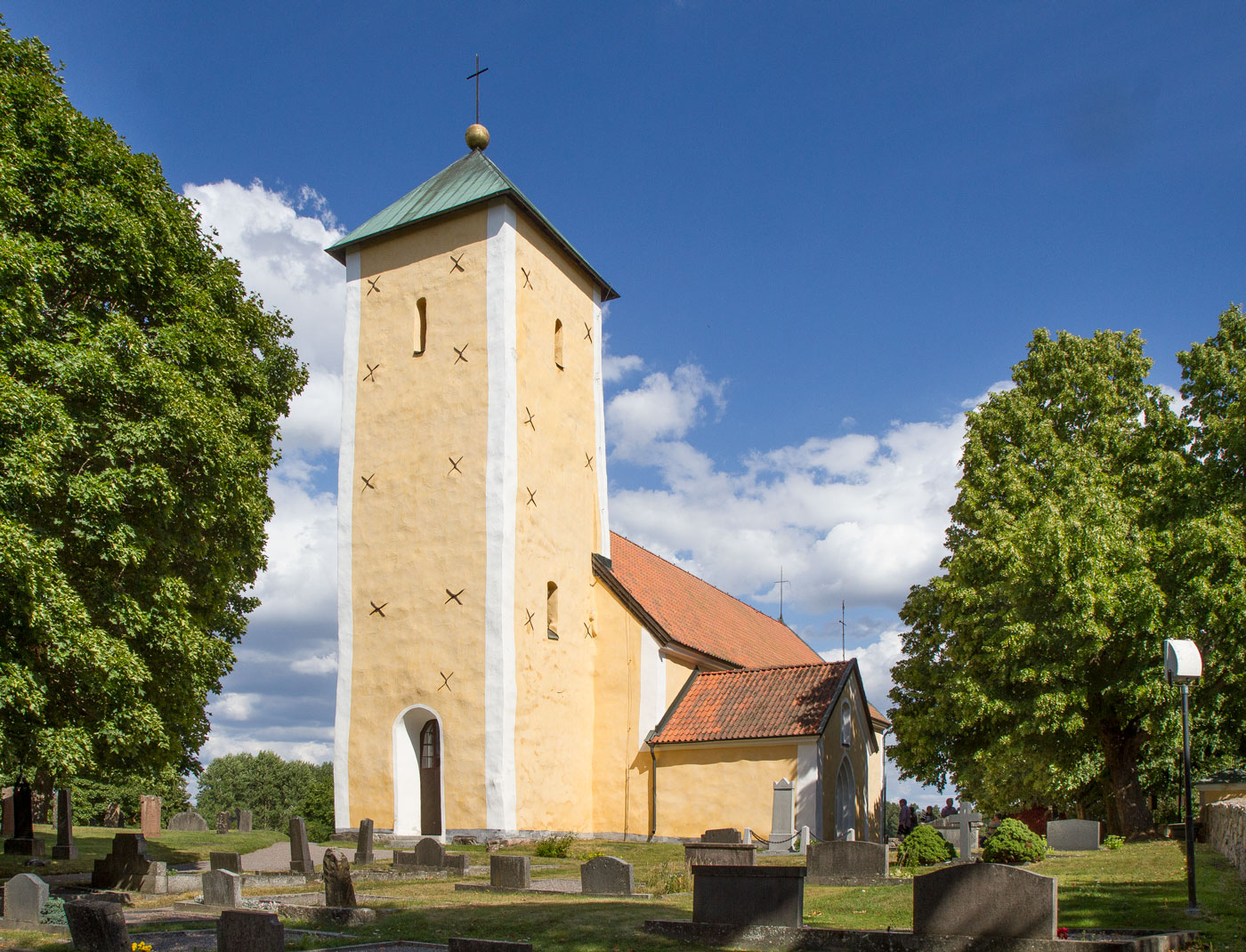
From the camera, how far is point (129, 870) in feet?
46.7

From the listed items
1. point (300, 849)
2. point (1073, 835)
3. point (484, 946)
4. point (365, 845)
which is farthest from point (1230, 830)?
point (300, 849)

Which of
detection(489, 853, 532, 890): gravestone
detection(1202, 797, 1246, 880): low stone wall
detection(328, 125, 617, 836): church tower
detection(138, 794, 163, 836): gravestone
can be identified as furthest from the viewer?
detection(138, 794, 163, 836): gravestone

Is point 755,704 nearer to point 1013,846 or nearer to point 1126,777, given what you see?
point 1126,777

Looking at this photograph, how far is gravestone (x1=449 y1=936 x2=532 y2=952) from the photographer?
6.70 m

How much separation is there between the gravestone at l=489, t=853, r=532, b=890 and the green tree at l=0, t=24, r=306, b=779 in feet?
16.1

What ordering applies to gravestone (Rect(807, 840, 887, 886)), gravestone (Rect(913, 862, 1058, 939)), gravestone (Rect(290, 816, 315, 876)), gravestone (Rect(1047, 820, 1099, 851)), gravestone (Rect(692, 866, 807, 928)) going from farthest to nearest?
gravestone (Rect(1047, 820, 1099, 851)) → gravestone (Rect(290, 816, 315, 876)) → gravestone (Rect(807, 840, 887, 886)) → gravestone (Rect(692, 866, 807, 928)) → gravestone (Rect(913, 862, 1058, 939))

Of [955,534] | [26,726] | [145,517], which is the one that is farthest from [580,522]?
[26,726]

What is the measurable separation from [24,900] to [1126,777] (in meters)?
Answer: 19.1

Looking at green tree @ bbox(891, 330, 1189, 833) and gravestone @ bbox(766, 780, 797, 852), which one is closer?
green tree @ bbox(891, 330, 1189, 833)

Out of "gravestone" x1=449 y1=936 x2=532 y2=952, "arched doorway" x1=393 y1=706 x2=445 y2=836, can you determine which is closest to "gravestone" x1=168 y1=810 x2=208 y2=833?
"arched doorway" x1=393 y1=706 x2=445 y2=836

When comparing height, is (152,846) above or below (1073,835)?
below

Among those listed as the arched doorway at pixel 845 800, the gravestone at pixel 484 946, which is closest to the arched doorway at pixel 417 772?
the arched doorway at pixel 845 800

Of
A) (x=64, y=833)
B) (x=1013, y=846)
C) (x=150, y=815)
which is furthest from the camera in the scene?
(x=150, y=815)

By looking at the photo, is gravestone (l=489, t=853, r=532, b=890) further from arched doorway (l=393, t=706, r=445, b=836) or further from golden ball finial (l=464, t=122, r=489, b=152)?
golden ball finial (l=464, t=122, r=489, b=152)
